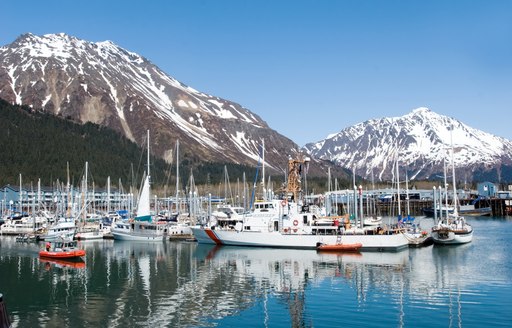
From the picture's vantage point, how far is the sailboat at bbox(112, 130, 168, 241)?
93125 mm

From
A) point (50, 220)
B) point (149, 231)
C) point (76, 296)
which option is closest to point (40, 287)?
point (76, 296)

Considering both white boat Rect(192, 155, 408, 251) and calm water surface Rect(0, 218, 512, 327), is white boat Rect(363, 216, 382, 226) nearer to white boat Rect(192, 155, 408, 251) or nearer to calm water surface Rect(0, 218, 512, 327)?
white boat Rect(192, 155, 408, 251)

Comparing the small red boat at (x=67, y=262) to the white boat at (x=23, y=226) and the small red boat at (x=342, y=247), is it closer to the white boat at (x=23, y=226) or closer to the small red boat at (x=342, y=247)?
the small red boat at (x=342, y=247)

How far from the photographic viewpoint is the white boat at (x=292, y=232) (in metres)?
71.5

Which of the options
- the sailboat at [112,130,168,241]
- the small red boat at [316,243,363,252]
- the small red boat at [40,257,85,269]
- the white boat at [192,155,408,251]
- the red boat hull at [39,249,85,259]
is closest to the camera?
the small red boat at [40,257,85,269]

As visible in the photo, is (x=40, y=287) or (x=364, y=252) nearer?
(x=40, y=287)

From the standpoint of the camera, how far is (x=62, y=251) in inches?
2606

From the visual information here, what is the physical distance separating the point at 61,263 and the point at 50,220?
57.2 m

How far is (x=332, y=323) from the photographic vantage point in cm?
3266

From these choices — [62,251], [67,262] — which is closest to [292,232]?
[67,262]

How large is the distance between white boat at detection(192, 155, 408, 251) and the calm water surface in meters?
3.10

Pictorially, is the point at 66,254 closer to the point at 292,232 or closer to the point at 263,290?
the point at 292,232

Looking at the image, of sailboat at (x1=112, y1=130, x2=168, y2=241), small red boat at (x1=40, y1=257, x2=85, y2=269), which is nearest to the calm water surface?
small red boat at (x1=40, y1=257, x2=85, y2=269)

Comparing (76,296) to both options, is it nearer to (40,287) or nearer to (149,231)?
(40,287)
